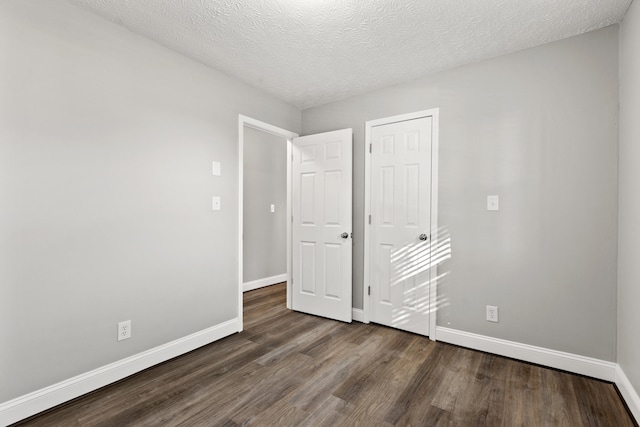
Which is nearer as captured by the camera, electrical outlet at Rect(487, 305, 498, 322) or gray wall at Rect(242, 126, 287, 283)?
electrical outlet at Rect(487, 305, 498, 322)

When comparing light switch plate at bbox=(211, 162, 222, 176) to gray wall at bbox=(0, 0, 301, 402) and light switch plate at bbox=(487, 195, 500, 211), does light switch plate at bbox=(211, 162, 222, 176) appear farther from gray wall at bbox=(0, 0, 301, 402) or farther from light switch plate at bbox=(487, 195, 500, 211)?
light switch plate at bbox=(487, 195, 500, 211)

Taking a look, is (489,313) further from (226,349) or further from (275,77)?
(275,77)

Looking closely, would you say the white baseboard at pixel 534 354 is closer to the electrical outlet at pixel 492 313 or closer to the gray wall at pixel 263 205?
the electrical outlet at pixel 492 313

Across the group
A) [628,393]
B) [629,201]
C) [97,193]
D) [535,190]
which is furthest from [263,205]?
[628,393]

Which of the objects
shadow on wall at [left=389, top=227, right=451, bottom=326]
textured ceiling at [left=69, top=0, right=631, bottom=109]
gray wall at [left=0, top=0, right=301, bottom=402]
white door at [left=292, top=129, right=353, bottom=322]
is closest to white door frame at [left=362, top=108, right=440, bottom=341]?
shadow on wall at [left=389, top=227, right=451, bottom=326]

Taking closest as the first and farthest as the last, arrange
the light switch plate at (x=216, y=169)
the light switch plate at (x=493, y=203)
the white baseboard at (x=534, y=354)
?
the white baseboard at (x=534, y=354) < the light switch plate at (x=493, y=203) < the light switch plate at (x=216, y=169)

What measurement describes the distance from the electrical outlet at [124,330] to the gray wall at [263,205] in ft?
7.84

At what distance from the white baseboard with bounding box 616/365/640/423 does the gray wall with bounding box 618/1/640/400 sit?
0.13 feet

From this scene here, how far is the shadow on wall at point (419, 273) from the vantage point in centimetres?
283

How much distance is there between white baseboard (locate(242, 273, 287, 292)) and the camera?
4.62 metres

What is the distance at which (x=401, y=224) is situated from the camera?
307 centimetres

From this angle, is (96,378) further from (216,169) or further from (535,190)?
(535,190)

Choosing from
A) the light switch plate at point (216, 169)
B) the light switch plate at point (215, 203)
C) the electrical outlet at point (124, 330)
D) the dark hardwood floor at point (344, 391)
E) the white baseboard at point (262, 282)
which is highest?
the light switch plate at point (216, 169)


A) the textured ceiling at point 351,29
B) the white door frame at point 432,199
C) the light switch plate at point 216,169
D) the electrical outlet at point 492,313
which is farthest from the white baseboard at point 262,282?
the electrical outlet at point 492,313
